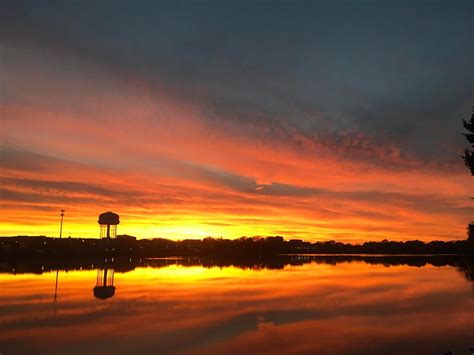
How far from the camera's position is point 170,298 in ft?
133

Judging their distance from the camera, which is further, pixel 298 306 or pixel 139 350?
pixel 298 306

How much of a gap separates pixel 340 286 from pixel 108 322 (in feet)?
113

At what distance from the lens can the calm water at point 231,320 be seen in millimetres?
22859

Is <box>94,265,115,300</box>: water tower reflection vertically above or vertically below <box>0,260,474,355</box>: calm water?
above

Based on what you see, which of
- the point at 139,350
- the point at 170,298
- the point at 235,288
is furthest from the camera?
the point at 235,288

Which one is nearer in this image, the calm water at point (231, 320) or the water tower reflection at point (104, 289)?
the calm water at point (231, 320)

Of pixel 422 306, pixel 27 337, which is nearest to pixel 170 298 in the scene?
pixel 27 337

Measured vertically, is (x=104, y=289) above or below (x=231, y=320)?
above

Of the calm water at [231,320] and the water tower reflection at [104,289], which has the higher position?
the water tower reflection at [104,289]

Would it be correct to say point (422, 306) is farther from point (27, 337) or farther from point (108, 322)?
point (27, 337)

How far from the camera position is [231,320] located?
30047 millimetres

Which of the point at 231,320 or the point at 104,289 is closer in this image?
the point at 231,320

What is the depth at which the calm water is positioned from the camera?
75.0 ft

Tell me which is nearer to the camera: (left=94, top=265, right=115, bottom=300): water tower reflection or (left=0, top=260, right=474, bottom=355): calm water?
(left=0, top=260, right=474, bottom=355): calm water
